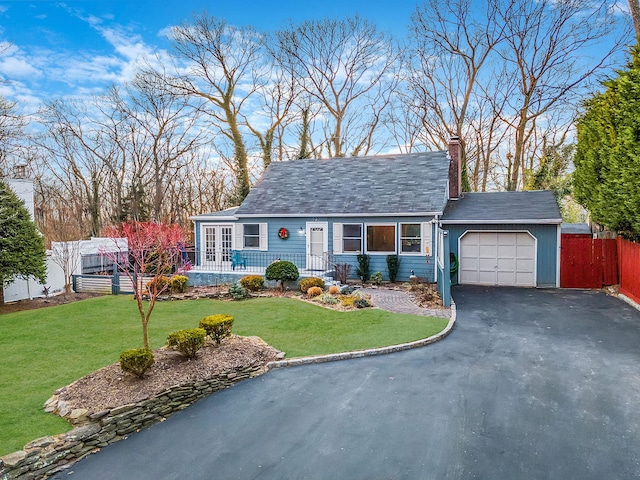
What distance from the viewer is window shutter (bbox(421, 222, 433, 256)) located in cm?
1526

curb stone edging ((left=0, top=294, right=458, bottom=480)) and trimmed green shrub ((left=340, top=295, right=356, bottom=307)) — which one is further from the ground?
trimmed green shrub ((left=340, top=295, right=356, bottom=307))

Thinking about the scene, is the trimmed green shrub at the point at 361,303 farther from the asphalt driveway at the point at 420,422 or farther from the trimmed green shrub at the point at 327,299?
the asphalt driveway at the point at 420,422

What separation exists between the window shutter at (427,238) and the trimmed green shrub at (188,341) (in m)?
10.2

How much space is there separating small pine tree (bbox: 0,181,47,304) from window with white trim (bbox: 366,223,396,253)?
11.4 m

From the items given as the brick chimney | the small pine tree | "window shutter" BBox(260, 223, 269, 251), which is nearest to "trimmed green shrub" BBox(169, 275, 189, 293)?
"window shutter" BBox(260, 223, 269, 251)

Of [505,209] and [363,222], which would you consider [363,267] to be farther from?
[505,209]

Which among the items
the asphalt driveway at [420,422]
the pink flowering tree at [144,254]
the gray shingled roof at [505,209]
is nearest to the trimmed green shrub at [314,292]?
the pink flowering tree at [144,254]

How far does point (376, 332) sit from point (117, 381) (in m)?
5.26

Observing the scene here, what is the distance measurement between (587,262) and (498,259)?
2.91m

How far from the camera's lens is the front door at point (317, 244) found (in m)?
16.6

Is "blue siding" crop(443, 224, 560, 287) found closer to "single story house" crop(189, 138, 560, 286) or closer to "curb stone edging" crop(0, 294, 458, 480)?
"single story house" crop(189, 138, 560, 286)

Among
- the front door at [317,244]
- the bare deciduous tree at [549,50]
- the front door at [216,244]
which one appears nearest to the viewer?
the front door at [317,244]

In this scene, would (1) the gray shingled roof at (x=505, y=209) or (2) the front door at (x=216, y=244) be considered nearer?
(1) the gray shingled roof at (x=505, y=209)

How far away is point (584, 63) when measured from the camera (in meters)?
22.9
